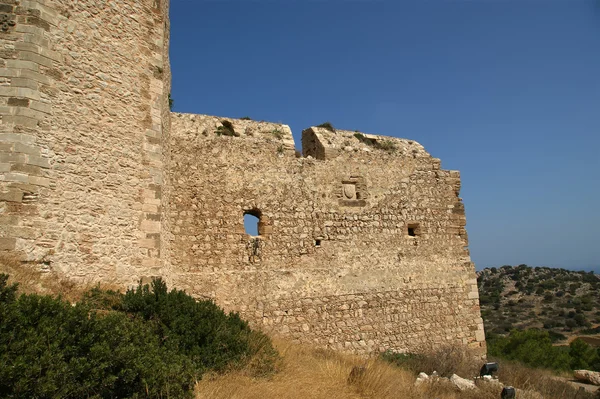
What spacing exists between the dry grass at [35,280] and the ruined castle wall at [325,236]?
2834 mm

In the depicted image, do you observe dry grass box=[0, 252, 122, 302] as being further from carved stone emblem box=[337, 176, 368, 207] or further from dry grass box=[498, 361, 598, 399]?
dry grass box=[498, 361, 598, 399]

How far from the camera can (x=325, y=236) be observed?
388 inches

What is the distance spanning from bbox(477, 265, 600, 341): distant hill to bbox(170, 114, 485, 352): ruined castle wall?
16.5m

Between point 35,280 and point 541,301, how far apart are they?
39783 mm

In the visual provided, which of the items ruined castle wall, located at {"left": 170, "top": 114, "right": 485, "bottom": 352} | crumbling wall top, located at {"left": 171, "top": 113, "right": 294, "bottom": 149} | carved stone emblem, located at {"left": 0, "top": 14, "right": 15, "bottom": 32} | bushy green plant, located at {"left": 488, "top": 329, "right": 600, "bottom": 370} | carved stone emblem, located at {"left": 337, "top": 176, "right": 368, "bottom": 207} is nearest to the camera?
carved stone emblem, located at {"left": 0, "top": 14, "right": 15, "bottom": 32}

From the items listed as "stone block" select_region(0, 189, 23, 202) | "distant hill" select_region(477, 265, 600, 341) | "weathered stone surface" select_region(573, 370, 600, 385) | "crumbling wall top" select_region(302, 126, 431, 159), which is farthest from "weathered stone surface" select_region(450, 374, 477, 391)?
"distant hill" select_region(477, 265, 600, 341)

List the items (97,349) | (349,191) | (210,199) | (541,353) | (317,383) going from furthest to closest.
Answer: (541,353) → (349,191) → (210,199) → (317,383) → (97,349)

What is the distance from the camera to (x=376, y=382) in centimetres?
621

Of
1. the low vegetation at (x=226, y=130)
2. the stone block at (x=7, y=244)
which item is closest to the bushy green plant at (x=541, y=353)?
the low vegetation at (x=226, y=130)

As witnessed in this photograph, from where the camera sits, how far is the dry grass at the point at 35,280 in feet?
16.0

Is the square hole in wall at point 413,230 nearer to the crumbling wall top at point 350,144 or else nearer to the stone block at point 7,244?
the crumbling wall top at point 350,144

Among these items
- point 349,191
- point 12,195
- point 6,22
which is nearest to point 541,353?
point 349,191

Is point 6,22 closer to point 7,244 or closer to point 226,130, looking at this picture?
point 7,244

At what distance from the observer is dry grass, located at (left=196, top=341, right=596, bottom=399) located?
4934 millimetres
